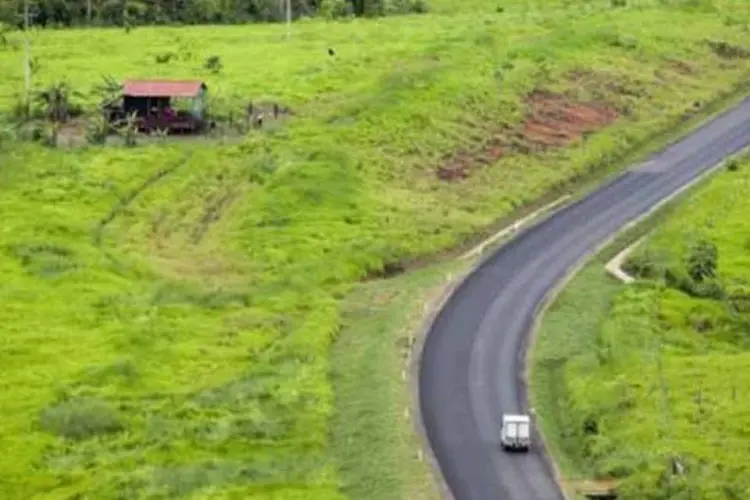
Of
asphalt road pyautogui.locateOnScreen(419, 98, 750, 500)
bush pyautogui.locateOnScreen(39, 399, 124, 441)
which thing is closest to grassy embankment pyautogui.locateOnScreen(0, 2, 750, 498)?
bush pyautogui.locateOnScreen(39, 399, 124, 441)

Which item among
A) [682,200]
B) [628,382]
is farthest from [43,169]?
[628,382]

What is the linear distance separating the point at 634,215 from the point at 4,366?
41143mm

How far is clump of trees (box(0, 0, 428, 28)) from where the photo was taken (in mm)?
160375

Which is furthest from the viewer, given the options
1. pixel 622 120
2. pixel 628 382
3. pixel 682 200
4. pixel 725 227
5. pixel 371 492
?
pixel 622 120

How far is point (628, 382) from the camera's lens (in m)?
74.8

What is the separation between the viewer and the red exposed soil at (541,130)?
11350 cm

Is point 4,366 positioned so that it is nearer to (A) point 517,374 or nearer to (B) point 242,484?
(B) point 242,484

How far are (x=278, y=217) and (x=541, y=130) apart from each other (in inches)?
1096

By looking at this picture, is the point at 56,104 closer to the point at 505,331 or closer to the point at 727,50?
the point at 505,331

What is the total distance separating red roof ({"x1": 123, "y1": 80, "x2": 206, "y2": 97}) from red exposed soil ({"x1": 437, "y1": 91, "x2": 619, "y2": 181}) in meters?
16.6

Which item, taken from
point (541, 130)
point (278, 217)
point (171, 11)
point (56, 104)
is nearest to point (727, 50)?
point (541, 130)

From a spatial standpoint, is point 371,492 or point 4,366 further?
point 4,366

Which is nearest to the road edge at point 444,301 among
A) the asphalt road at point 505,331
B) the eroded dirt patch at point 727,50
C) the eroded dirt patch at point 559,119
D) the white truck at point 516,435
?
the asphalt road at point 505,331

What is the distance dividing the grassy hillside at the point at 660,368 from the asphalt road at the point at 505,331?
5.16ft
